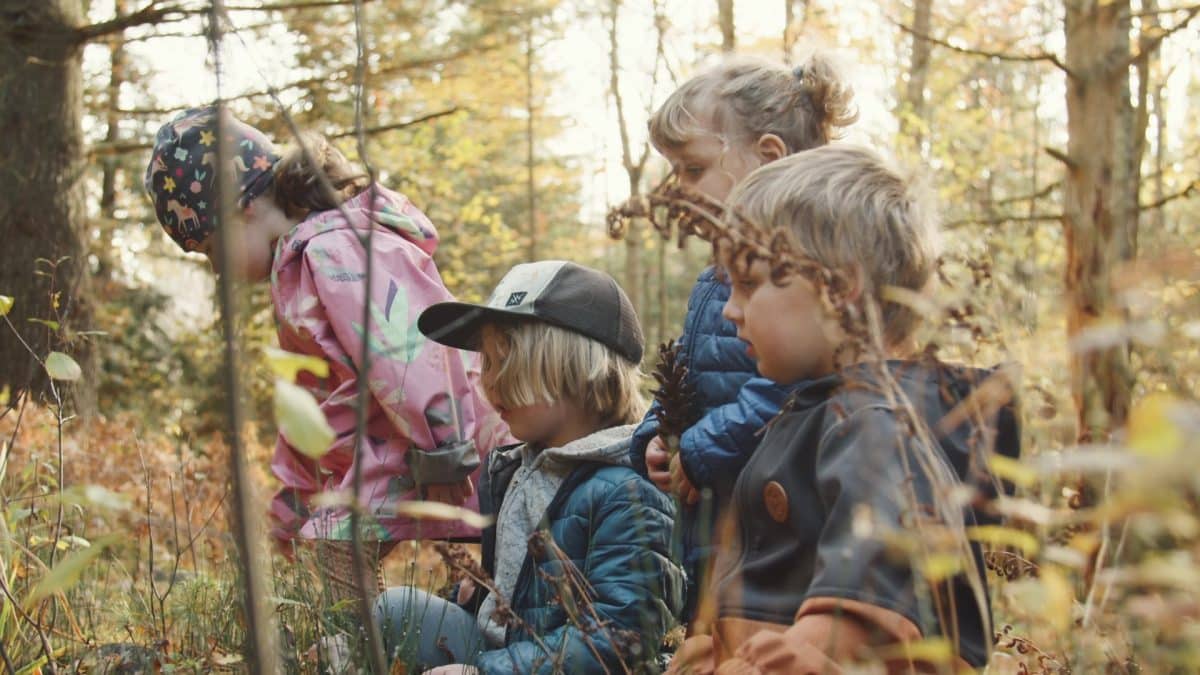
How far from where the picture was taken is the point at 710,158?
3.32 meters

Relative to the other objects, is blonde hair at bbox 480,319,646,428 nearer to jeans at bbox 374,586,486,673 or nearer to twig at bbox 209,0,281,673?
jeans at bbox 374,586,486,673

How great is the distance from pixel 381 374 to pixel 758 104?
1520mm

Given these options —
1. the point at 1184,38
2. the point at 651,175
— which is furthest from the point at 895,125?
the point at 1184,38

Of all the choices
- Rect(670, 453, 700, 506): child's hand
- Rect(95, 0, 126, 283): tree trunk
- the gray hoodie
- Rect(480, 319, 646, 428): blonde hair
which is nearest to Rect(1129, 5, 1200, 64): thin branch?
Rect(480, 319, 646, 428): blonde hair

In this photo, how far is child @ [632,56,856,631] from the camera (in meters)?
2.89

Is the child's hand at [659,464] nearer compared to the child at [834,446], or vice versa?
the child at [834,446]

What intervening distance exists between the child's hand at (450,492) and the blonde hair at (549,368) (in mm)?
590

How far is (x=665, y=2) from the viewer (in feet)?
50.8

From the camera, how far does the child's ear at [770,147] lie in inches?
128

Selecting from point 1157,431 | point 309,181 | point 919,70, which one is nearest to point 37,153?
point 309,181

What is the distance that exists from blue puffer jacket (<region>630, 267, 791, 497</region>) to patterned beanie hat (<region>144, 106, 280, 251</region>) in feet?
6.05

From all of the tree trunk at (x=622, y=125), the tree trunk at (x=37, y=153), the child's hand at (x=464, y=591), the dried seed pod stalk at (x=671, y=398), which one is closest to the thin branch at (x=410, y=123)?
the dried seed pod stalk at (x=671, y=398)

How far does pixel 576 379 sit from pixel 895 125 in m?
15.2

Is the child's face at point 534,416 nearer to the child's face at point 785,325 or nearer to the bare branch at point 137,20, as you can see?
the child's face at point 785,325
